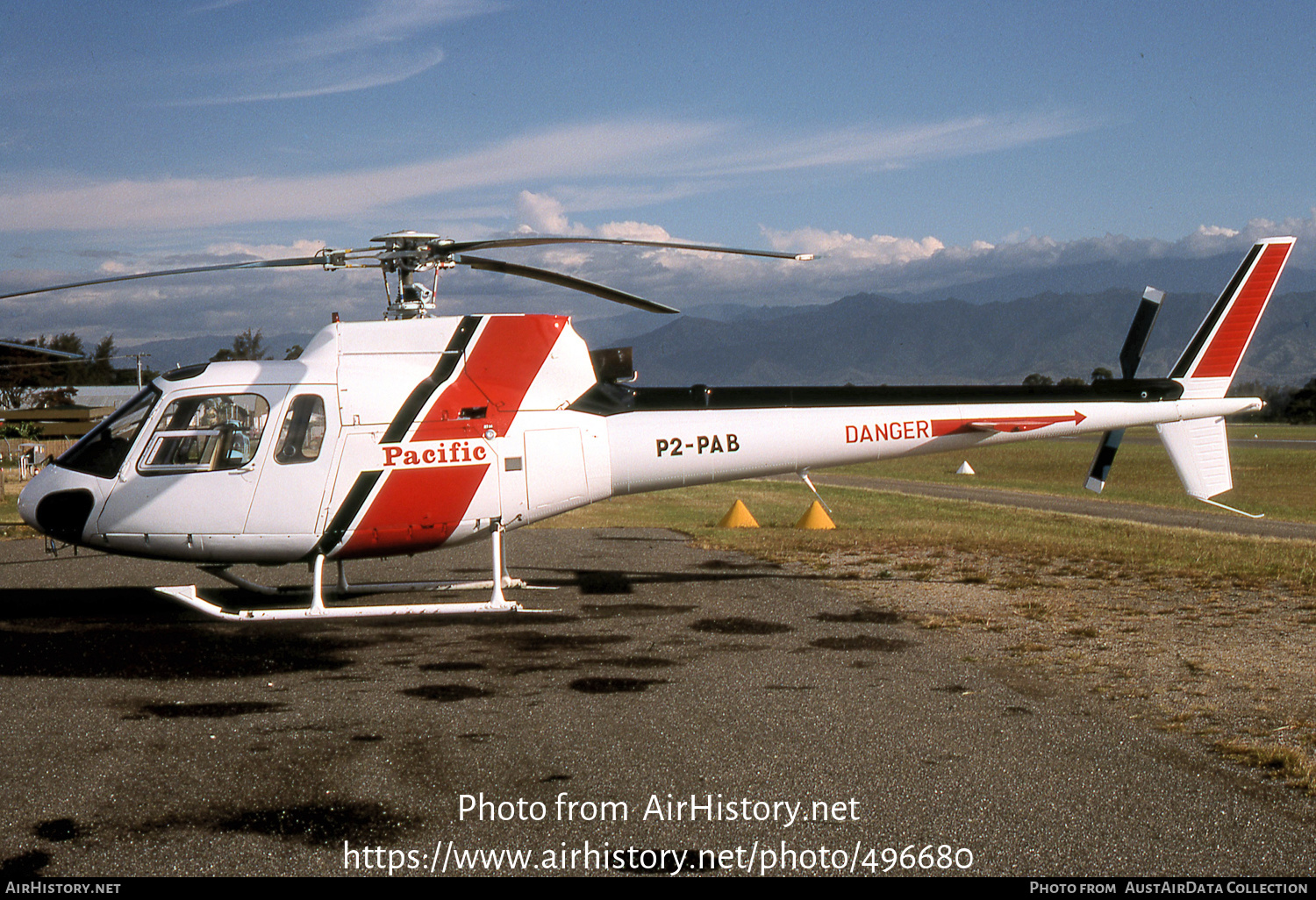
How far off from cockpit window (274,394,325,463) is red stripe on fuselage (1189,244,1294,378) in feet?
38.0

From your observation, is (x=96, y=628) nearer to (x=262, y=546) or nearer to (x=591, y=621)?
A: (x=262, y=546)

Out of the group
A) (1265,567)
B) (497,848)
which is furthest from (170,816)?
(1265,567)

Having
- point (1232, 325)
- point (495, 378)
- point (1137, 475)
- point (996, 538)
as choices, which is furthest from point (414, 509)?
point (1137, 475)

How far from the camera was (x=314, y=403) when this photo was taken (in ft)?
37.1

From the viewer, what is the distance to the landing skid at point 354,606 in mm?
10789

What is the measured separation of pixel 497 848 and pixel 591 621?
6.08 metres

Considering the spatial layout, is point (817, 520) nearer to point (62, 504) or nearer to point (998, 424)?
point (998, 424)

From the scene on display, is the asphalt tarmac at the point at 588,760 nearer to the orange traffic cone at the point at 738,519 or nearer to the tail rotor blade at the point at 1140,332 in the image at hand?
the tail rotor blade at the point at 1140,332

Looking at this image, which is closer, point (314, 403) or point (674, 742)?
point (674, 742)

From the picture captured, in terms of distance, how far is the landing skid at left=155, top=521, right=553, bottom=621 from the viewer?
10789mm

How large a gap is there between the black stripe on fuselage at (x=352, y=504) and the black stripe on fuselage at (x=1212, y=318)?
10597 millimetres

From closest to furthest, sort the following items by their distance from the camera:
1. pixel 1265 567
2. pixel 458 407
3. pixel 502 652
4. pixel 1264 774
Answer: pixel 1264 774
pixel 502 652
pixel 458 407
pixel 1265 567

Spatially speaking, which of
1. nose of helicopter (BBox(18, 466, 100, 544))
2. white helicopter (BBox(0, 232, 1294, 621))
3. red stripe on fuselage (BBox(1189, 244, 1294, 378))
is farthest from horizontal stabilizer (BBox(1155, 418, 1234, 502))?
nose of helicopter (BBox(18, 466, 100, 544))

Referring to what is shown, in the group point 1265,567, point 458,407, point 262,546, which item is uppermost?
point 458,407
